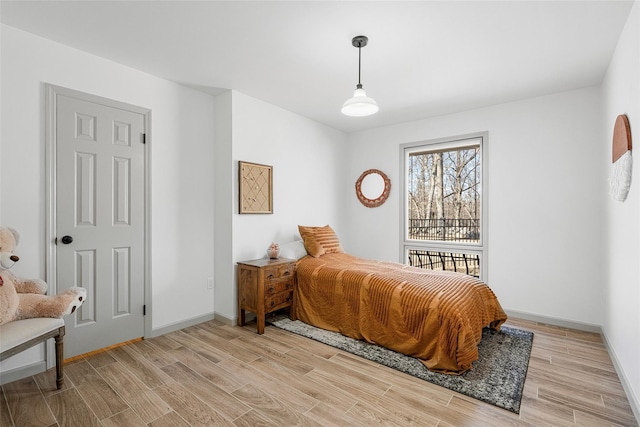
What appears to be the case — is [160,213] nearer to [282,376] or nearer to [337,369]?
[282,376]

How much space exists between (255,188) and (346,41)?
1813 millimetres

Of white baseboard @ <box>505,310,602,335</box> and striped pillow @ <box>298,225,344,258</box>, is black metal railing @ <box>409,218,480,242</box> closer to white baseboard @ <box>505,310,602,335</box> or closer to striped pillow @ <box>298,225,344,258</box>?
white baseboard @ <box>505,310,602,335</box>

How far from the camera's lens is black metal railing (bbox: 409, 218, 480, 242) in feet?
13.0

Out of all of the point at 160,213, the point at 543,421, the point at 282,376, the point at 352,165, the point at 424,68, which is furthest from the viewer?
the point at 352,165

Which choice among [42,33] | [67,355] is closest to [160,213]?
[67,355]

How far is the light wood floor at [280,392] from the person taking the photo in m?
1.78

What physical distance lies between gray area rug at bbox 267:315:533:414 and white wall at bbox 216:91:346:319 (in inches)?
38.4

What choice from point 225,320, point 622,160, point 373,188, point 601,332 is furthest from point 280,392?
point 373,188

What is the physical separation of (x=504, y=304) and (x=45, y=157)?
4.69m

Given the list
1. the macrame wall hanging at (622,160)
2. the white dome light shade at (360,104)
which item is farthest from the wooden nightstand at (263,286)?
the macrame wall hanging at (622,160)

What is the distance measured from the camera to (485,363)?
2.38 meters

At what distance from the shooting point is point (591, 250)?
3121mm

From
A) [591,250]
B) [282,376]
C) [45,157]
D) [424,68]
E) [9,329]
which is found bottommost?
[282,376]

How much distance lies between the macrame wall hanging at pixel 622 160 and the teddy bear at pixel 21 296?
377 cm
